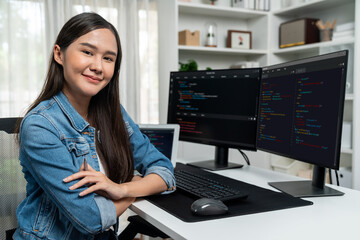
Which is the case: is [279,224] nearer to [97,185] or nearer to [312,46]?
[97,185]

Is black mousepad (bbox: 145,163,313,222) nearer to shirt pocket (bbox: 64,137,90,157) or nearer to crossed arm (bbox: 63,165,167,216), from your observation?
crossed arm (bbox: 63,165,167,216)

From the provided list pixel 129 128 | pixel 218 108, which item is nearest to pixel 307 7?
pixel 218 108

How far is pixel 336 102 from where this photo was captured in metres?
1.14

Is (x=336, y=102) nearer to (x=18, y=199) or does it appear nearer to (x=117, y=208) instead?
(x=117, y=208)

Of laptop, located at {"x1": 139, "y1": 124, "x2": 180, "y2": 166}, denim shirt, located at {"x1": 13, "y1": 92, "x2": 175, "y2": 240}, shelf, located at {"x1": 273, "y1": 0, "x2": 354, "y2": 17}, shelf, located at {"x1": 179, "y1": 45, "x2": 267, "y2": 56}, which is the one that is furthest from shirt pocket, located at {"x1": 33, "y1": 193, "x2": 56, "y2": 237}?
shelf, located at {"x1": 273, "y1": 0, "x2": 354, "y2": 17}

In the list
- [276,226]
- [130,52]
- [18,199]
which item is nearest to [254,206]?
[276,226]

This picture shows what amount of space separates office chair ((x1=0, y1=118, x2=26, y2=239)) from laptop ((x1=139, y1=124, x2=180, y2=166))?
23.3 inches

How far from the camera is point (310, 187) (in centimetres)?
133

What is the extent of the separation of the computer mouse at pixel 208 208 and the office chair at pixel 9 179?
26.3 inches

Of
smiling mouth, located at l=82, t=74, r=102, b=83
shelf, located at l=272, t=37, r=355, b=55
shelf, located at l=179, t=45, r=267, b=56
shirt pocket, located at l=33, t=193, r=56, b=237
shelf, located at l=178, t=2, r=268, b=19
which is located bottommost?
shirt pocket, located at l=33, t=193, r=56, b=237

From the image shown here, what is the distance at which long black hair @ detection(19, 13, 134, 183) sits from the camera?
3.72 ft

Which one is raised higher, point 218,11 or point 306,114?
point 218,11

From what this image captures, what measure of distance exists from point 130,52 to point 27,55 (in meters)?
0.80

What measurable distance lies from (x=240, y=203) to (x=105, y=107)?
0.58m
